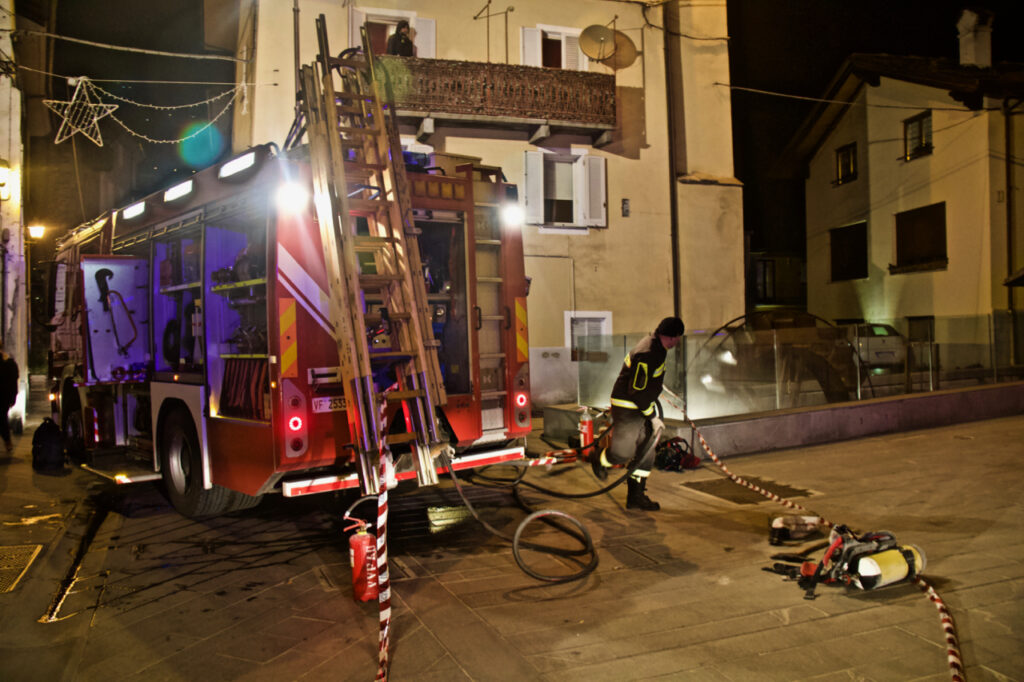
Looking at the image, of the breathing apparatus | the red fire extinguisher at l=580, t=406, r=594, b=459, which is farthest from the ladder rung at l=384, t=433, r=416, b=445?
the red fire extinguisher at l=580, t=406, r=594, b=459

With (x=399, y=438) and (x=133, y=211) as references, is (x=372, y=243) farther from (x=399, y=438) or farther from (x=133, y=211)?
(x=133, y=211)

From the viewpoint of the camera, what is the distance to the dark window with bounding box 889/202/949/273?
A: 65.2ft

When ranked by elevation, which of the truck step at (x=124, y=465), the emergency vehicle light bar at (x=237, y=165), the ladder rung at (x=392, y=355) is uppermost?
the emergency vehicle light bar at (x=237, y=165)

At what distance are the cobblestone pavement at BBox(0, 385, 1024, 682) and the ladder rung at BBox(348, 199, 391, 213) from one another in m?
2.73

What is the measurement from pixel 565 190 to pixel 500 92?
2.56m

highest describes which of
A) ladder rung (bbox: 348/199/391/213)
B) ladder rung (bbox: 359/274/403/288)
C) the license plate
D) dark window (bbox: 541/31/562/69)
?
dark window (bbox: 541/31/562/69)

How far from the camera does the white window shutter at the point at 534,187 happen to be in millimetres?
14695

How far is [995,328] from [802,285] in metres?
12.3

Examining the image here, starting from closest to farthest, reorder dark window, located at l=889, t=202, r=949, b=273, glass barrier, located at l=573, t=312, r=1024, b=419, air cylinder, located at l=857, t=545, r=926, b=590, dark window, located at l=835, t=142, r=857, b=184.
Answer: air cylinder, located at l=857, t=545, r=926, b=590 → glass barrier, located at l=573, t=312, r=1024, b=419 → dark window, located at l=889, t=202, r=949, b=273 → dark window, located at l=835, t=142, r=857, b=184

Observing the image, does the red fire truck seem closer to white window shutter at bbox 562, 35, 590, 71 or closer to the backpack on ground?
the backpack on ground

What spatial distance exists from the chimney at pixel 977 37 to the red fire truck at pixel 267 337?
67.0ft

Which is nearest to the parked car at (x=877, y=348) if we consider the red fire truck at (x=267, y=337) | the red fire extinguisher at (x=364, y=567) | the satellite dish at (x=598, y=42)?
the satellite dish at (x=598, y=42)

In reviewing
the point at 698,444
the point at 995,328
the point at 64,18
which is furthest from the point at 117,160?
the point at 995,328

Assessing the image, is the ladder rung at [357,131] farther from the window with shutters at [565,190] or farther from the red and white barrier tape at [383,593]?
the window with shutters at [565,190]
